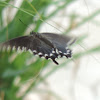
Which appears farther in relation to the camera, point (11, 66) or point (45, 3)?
point (11, 66)

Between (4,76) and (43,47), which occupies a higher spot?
(4,76)

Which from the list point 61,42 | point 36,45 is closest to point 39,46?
point 36,45

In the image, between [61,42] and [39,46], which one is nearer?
[39,46]

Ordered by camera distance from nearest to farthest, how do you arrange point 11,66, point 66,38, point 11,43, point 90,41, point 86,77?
point 11,43, point 66,38, point 11,66, point 86,77, point 90,41

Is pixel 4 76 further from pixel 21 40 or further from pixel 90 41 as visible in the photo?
pixel 90 41

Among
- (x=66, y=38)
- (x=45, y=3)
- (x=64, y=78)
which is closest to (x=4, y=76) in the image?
(x=45, y=3)

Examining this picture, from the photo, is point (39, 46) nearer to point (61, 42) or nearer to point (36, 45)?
point (36, 45)

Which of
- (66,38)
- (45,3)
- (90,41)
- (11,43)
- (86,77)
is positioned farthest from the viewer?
(90,41)

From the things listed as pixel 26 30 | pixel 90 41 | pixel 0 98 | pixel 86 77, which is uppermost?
pixel 90 41
